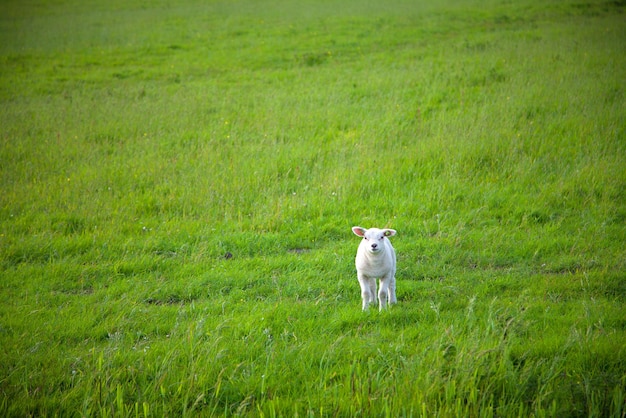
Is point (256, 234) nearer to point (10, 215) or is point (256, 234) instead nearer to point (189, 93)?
point (10, 215)

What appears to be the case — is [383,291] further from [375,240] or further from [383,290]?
[375,240]

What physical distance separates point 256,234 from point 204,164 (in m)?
3.59

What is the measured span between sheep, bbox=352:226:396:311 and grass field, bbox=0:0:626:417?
256mm

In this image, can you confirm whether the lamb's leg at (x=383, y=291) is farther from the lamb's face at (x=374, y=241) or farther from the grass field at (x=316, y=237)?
the lamb's face at (x=374, y=241)

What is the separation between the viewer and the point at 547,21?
2967 centimetres

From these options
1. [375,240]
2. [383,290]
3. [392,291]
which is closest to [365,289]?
[383,290]

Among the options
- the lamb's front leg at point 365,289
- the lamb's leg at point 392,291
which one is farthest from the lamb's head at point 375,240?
the lamb's leg at point 392,291

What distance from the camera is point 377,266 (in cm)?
663

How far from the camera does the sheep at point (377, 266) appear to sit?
6633mm

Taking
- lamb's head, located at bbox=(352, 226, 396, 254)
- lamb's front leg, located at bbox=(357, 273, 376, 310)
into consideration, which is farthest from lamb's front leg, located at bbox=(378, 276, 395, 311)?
lamb's head, located at bbox=(352, 226, 396, 254)

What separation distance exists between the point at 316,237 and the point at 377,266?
2.52m

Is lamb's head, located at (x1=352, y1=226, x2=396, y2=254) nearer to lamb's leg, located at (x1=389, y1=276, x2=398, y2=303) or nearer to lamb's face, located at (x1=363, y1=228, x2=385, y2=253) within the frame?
lamb's face, located at (x1=363, y1=228, x2=385, y2=253)

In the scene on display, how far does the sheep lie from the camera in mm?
6633

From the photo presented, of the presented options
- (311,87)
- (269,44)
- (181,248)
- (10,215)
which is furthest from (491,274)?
(269,44)
